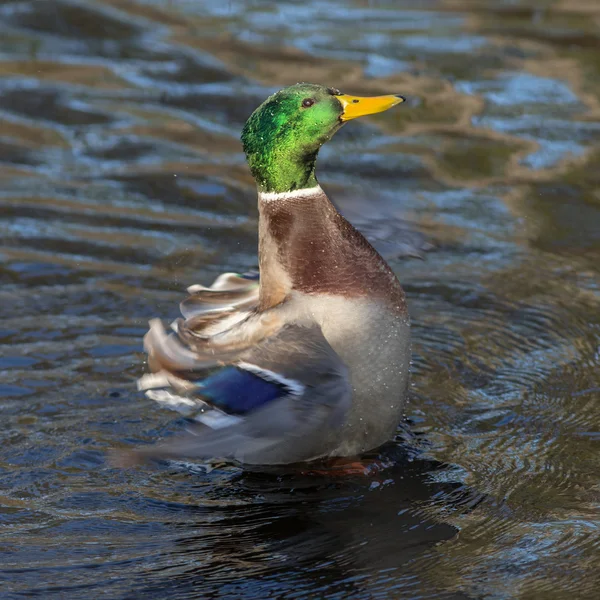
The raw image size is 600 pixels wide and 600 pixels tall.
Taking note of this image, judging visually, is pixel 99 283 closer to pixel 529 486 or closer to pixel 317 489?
pixel 317 489

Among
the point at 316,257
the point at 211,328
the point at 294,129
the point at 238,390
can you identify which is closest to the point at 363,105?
the point at 294,129

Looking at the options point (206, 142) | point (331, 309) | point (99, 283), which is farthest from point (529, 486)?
point (206, 142)

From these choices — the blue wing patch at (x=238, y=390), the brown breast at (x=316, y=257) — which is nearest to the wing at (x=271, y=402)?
the blue wing patch at (x=238, y=390)

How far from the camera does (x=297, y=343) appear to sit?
168 inches

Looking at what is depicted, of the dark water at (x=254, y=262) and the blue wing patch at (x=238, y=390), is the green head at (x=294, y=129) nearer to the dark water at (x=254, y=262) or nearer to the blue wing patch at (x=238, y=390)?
the blue wing patch at (x=238, y=390)

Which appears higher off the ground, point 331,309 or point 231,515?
point 331,309

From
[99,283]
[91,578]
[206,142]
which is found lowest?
[91,578]

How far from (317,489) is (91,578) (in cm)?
91

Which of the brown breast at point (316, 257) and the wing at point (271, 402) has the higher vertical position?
the brown breast at point (316, 257)

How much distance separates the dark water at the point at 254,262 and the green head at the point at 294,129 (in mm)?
887

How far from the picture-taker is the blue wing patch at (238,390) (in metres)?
Answer: 4.18

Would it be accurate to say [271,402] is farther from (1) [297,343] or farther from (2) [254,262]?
(2) [254,262]

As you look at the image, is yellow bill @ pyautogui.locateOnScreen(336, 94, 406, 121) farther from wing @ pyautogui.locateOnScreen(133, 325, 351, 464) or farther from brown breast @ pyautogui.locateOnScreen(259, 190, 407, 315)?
wing @ pyautogui.locateOnScreen(133, 325, 351, 464)

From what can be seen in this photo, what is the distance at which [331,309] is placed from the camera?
432cm
